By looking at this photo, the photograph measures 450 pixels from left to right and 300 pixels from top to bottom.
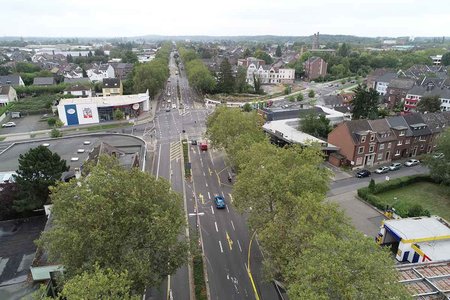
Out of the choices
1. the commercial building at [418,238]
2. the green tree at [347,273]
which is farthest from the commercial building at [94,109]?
the green tree at [347,273]

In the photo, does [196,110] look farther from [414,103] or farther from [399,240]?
[399,240]

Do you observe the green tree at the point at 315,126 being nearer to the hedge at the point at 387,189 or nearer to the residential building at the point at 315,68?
the hedge at the point at 387,189

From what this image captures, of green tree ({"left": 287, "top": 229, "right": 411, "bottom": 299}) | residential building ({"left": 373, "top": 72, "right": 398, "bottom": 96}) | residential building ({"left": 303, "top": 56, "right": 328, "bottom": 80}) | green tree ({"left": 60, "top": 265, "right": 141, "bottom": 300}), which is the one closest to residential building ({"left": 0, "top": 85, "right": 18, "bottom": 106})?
green tree ({"left": 60, "top": 265, "right": 141, "bottom": 300})

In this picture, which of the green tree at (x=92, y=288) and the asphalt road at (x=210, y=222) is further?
the asphalt road at (x=210, y=222)

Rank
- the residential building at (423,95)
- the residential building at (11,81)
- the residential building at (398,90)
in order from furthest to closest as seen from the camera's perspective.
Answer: the residential building at (11,81), the residential building at (398,90), the residential building at (423,95)

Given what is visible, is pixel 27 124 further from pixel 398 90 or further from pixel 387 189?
pixel 398 90

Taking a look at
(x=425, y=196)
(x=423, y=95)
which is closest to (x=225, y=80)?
(x=423, y=95)

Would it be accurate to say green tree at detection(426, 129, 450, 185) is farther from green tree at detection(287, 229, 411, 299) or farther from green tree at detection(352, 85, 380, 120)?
green tree at detection(287, 229, 411, 299)
